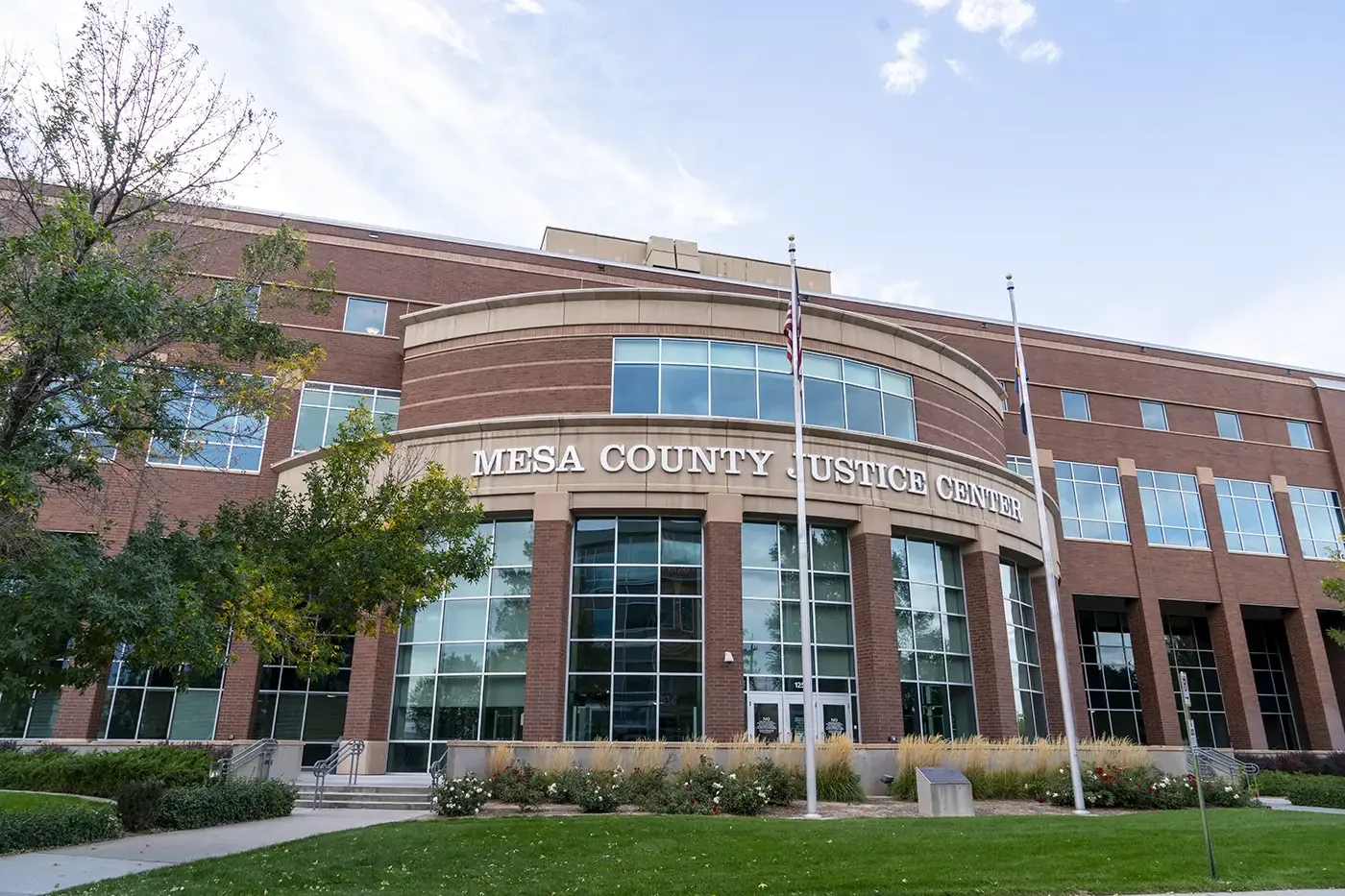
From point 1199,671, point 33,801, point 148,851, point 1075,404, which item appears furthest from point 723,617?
point 1199,671

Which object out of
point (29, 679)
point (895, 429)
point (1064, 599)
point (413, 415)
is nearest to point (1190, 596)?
point (1064, 599)

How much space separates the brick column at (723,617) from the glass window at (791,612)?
33.6 inches

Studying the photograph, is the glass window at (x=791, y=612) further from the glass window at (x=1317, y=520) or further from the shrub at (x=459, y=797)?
the glass window at (x=1317, y=520)

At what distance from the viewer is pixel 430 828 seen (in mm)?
14203

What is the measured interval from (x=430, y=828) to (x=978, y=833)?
329 inches

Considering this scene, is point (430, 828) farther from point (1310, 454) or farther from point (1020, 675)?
point (1310, 454)

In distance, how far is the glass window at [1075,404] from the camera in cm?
3900

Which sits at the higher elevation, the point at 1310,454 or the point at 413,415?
the point at 1310,454

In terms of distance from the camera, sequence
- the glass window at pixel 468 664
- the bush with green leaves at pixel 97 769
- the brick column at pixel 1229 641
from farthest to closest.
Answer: the brick column at pixel 1229 641, the glass window at pixel 468 664, the bush with green leaves at pixel 97 769

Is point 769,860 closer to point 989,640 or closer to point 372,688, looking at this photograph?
point 372,688

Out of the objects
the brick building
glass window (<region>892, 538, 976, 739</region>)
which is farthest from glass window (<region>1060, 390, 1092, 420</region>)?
glass window (<region>892, 538, 976, 739</region>)

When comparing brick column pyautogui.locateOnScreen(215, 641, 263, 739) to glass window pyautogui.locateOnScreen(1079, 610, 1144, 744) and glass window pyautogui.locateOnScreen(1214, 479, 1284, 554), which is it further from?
glass window pyautogui.locateOnScreen(1214, 479, 1284, 554)

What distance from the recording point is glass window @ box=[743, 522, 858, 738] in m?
23.3

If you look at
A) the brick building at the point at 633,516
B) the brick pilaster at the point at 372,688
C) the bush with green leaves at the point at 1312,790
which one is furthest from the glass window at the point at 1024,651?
the brick pilaster at the point at 372,688
